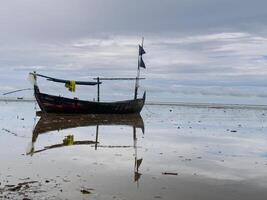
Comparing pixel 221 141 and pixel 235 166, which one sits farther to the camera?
pixel 221 141

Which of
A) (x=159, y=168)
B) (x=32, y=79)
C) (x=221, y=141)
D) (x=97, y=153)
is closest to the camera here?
(x=159, y=168)

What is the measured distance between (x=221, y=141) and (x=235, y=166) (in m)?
6.71

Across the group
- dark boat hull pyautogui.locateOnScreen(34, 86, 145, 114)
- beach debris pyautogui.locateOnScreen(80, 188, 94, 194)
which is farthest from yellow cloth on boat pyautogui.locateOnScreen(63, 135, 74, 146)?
dark boat hull pyautogui.locateOnScreen(34, 86, 145, 114)

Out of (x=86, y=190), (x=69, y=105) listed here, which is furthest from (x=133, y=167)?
(x=69, y=105)

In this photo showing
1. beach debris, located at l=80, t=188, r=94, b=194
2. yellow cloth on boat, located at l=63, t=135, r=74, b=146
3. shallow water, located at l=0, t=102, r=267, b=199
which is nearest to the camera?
beach debris, located at l=80, t=188, r=94, b=194

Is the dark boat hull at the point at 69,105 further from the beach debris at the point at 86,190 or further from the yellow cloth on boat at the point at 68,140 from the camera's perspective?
the beach debris at the point at 86,190

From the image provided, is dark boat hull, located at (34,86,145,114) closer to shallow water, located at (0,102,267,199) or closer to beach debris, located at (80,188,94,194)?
shallow water, located at (0,102,267,199)

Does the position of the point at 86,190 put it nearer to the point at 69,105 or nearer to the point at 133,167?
the point at 133,167

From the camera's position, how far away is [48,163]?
42.9 ft

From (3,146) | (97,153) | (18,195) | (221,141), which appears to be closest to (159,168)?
(97,153)

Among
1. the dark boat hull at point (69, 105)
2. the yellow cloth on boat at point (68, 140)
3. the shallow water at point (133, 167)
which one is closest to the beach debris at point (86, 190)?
the shallow water at point (133, 167)

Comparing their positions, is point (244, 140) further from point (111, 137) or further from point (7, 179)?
point (7, 179)

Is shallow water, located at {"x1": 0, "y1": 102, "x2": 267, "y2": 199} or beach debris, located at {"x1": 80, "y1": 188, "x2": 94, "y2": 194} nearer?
beach debris, located at {"x1": 80, "y1": 188, "x2": 94, "y2": 194}

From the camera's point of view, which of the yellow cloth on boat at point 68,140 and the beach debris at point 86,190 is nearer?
the beach debris at point 86,190
